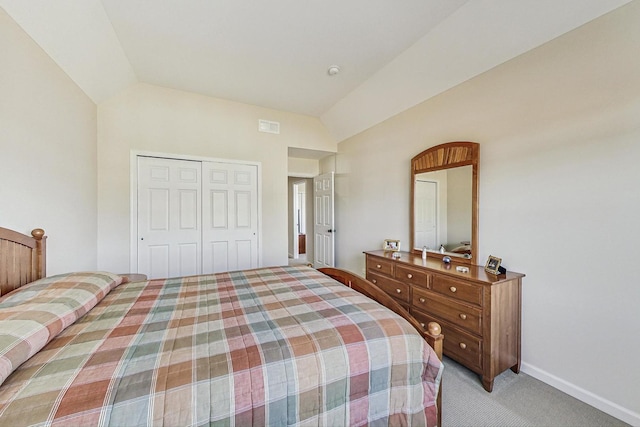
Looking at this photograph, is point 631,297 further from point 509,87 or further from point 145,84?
point 145,84

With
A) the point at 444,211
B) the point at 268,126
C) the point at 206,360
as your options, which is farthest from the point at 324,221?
the point at 206,360

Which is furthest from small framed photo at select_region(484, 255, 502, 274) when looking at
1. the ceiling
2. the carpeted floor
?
the ceiling

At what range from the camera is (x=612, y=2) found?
4.88ft

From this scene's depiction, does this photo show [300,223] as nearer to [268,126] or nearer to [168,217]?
[268,126]

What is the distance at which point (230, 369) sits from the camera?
34.1 inches

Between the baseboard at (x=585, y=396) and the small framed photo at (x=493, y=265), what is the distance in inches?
29.8

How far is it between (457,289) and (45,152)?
10.9 feet

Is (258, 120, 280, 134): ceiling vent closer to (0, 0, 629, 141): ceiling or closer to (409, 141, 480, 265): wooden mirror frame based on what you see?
(0, 0, 629, 141): ceiling

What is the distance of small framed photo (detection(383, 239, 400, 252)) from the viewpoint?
2.98m

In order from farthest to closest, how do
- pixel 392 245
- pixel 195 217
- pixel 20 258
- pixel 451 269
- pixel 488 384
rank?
pixel 195 217, pixel 392 245, pixel 451 269, pixel 488 384, pixel 20 258

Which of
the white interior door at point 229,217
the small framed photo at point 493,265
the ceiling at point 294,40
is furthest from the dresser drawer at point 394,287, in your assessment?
the ceiling at point 294,40

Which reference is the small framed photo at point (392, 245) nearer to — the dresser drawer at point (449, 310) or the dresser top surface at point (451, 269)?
the dresser top surface at point (451, 269)

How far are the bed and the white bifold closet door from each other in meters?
1.67

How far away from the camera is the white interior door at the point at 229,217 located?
346 centimetres
